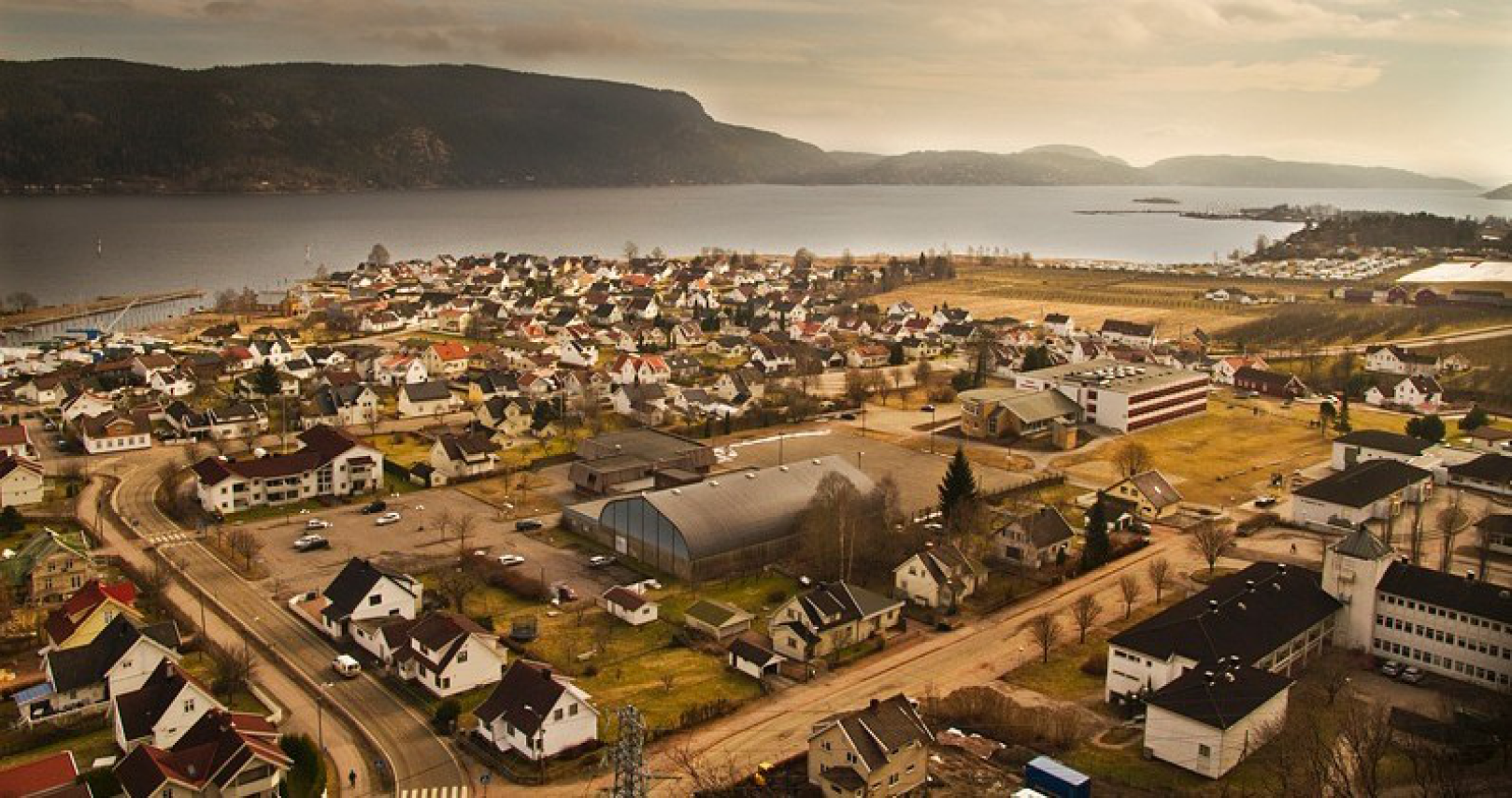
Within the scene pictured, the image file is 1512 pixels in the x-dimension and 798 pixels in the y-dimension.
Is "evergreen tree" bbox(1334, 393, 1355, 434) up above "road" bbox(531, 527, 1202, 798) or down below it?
above

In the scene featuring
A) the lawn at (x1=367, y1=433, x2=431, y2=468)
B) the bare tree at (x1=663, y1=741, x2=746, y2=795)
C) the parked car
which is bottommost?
the bare tree at (x1=663, y1=741, x2=746, y2=795)

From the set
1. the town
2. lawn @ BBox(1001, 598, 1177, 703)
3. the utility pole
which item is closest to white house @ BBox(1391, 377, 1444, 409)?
the town

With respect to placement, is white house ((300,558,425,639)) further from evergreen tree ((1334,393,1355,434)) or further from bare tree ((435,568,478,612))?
evergreen tree ((1334,393,1355,434))

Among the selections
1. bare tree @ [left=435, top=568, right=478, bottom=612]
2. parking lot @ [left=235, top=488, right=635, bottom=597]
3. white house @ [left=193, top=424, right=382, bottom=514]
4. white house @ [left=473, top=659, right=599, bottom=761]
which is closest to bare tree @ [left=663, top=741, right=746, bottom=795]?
white house @ [left=473, top=659, right=599, bottom=761]

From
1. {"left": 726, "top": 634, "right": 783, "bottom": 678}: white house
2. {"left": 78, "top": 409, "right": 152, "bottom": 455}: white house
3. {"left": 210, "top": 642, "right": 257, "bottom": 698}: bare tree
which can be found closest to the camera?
{"left": 210, "top": 642, "right": 257, "bottom": 698}: bare tree

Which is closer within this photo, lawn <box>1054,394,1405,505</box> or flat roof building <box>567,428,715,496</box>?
flat roof building <box>567,428,715,496</box>

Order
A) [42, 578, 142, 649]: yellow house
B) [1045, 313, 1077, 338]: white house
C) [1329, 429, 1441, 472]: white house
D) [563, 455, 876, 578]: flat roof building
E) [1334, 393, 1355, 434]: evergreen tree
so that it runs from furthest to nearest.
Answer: [1045, 313, 1077, 338]: white house → [1334, 393, 1355, 434]: evergreen tree → [1329, 429, 1441, 472]: white house → [563, 455, 876, 578]: flat roof building → [42, 578, 142, 649]: yellow house

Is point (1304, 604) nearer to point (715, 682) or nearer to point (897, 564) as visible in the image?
point (897, 564)

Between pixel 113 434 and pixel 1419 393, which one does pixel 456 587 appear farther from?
pixel 1419 393
